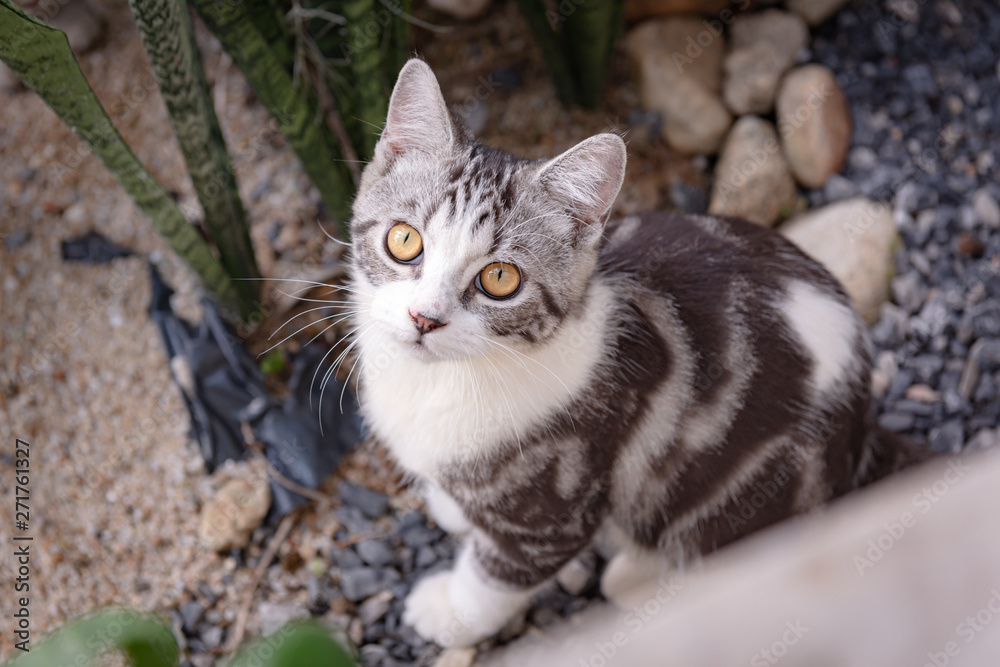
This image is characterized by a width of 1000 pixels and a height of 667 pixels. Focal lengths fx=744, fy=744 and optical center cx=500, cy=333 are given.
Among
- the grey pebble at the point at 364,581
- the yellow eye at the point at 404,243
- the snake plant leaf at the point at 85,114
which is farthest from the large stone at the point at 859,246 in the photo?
the snake plant leaf at the point at 85,114

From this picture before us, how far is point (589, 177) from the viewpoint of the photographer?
1127mm

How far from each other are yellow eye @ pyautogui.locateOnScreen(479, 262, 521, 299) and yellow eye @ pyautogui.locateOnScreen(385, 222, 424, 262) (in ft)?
0.35

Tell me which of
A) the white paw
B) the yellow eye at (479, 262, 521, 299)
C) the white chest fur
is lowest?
the white paw

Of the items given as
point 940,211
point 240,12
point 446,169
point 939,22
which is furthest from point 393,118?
point 939,22

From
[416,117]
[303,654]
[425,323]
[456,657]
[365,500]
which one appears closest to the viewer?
[303,654]

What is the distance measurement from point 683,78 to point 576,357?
1.24 m

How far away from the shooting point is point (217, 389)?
1.82m

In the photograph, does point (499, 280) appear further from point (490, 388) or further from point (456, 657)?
point (456, 657)

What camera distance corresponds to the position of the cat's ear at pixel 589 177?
3.56 ft

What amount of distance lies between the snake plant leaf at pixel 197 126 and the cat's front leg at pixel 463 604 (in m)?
0.86

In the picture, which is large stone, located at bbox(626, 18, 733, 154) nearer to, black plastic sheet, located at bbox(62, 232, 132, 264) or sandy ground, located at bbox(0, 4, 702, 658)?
sandy ground, located at bbox(0, 4, 702, 658)

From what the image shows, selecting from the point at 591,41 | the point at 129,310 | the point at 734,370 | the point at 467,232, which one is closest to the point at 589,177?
the point at 467,232

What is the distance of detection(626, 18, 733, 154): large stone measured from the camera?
2148 millimetres

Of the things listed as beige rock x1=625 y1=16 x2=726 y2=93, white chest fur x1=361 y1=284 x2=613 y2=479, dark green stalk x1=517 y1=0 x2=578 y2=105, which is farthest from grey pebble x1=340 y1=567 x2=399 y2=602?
beige rock x1=625 y1=16 x2=726 y2=93
